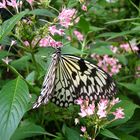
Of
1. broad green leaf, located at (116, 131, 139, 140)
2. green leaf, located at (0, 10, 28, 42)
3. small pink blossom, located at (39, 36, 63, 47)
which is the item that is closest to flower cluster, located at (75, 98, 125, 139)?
broad green leaf, located at (116, 131, 139, 140)

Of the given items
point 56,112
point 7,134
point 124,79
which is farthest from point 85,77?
point 124,79

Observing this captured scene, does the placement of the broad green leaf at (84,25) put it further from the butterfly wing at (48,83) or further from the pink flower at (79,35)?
the butterfly wing at (48,83)

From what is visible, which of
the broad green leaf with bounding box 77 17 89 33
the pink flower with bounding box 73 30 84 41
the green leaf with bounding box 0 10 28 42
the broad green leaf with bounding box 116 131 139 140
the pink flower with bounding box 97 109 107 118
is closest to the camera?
the green leaf with bounding box 0 10 28 42

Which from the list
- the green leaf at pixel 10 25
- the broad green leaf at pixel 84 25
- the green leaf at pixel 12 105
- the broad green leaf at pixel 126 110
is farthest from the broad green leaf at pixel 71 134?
the broad green leaf at pixel 84 25

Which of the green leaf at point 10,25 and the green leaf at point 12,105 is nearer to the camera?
the green leaf at point 12,105

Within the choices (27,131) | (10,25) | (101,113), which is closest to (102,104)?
(101,113)

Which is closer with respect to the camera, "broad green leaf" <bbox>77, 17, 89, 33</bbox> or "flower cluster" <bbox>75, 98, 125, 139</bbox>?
"flower cluster" <bbox>75, 98, 125, 139</bbox>

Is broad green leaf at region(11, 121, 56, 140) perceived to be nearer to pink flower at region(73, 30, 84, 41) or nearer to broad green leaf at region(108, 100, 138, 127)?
broad green leaf at region(108, 100, 138, 127)

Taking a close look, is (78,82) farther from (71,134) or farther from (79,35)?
(79,35)
